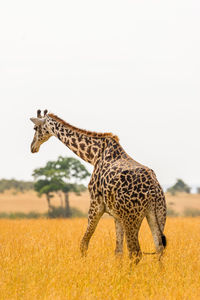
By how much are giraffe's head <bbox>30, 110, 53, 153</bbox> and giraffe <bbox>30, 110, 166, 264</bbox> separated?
0.75 meters

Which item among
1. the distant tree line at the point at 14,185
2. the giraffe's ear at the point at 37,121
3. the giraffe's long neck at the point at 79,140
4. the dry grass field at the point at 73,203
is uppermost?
the giraffe's ear at the point at 37,121

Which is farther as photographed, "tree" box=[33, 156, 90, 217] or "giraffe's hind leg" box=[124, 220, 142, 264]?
"tree" box=[33, 156, 90, 217]

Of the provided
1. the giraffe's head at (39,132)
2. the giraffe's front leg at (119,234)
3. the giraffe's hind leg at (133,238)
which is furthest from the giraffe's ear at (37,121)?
the giraffe's hind leg at (133,238)

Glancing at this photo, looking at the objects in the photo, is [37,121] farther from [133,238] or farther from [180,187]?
[180,187]

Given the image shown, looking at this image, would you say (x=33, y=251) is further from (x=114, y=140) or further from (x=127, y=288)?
(x=127, y=288)

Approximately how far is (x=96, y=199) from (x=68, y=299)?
7.82 ft

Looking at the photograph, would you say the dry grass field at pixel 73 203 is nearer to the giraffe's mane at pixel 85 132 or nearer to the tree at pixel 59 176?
the tree at pixel 59 176

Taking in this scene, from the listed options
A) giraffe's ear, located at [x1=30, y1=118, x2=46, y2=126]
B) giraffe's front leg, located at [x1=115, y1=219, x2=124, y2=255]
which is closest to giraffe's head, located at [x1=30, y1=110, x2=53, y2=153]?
giraffe's ear, located at [x1=30, y1=118, x2=46, y2=126]

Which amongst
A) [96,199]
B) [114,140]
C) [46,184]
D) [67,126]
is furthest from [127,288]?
[46,184]

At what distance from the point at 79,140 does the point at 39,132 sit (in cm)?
121

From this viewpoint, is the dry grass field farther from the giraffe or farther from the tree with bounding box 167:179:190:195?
the giraffe

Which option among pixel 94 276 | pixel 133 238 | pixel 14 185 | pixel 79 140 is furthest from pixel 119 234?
pixel 14 185

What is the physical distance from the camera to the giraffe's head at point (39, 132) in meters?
9.05

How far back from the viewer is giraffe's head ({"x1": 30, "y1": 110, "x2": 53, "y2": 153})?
9.05m
